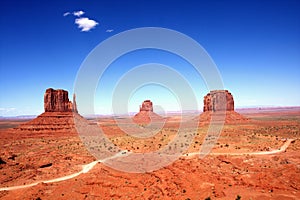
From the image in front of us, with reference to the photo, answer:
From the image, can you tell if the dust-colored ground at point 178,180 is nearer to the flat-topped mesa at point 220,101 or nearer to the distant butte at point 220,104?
the distant butte at point 220,104

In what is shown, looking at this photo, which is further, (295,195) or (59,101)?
(59,101)

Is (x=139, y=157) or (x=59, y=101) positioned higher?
(x=59, y=101)

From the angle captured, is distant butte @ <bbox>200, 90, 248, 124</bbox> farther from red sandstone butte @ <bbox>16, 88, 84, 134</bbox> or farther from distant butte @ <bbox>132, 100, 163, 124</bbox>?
red sandstone butte @ <bbox>16, 88, 84, 134</bbox>

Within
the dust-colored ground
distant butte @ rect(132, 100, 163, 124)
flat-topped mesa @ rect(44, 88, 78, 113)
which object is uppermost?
flat-topped mesa @ rect(44, 88, 78, 113)

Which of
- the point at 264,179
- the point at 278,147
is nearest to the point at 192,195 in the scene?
the point at 264,179

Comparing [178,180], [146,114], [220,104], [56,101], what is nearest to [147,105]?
[146,114]

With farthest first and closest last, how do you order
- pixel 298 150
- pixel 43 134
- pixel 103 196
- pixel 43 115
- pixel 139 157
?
pixel 43 115, pixel 43 134, pixel 139 157, pixel 298 150, pixel 103 196

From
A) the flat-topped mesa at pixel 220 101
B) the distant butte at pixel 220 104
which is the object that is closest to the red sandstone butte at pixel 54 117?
the distant butte at pixel 220 104

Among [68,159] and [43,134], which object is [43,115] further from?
[68,159]

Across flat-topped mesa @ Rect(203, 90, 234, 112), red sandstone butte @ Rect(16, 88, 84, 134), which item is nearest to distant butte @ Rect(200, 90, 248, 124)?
flat-topped mesa @ Rect(203, 90, 234, 112)

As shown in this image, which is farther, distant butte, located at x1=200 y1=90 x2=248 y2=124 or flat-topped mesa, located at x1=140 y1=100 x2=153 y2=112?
flat-topped mesa, located at x1=140 y1=100 x2=153 y2=112
